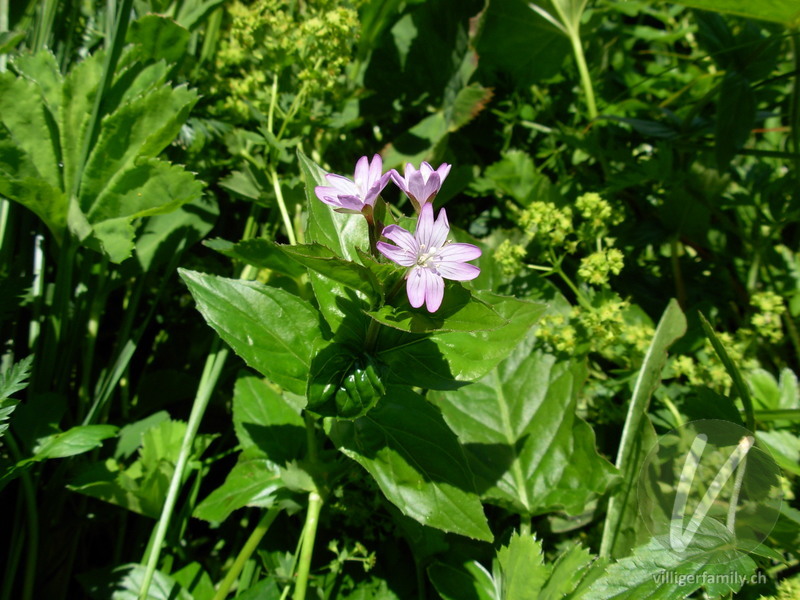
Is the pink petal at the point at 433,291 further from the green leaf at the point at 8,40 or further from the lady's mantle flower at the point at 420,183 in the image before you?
the green leaf at the point at 8,40

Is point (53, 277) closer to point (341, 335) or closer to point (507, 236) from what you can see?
point (341, 335)

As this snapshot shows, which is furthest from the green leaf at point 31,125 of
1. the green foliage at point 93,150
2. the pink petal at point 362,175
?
the pink petal at point 362,175

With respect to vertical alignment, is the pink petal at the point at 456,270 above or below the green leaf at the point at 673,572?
above

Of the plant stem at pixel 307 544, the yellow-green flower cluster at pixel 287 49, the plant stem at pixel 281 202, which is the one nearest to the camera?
the plant stem at pixel 307 544

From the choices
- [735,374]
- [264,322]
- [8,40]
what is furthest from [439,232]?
[8,40]

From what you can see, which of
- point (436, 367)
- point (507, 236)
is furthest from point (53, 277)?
point (507, 236)

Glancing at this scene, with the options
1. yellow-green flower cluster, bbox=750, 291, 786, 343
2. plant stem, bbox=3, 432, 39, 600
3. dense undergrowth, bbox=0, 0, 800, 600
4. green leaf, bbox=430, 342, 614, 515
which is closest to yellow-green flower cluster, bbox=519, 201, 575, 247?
dense undergrowth, bbox=0, 0, 800, 600

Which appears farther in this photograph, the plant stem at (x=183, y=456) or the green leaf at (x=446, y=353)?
the plant stem at (x=183, y=456)

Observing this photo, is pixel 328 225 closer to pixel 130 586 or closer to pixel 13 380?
pixel 13 380
